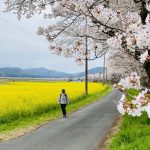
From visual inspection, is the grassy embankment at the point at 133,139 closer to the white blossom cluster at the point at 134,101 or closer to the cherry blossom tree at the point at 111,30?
the cherry blossom tree at the point at 111,30

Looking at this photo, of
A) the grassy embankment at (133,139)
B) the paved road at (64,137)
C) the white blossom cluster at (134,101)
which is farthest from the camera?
the paved road at (64,137)

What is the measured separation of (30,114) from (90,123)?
16.2ft

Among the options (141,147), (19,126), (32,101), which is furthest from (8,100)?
(141,147)

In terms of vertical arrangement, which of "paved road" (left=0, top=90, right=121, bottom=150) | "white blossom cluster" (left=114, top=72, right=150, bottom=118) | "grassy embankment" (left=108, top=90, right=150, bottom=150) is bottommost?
"paved road" (left=0, top=90, right=121, bottom=150)

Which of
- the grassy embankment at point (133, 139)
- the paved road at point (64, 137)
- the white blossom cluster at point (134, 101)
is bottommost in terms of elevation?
the paved road at point (64, 137)

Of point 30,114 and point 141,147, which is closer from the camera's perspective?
point 141,147

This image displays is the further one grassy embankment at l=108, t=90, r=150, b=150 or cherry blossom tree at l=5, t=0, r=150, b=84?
grassy embankment at l=108, t=90, r=150, b=150

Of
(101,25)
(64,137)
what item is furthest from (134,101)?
(64,137)

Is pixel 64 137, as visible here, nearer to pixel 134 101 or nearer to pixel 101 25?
pixel 101 25

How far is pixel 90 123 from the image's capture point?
21984 mm

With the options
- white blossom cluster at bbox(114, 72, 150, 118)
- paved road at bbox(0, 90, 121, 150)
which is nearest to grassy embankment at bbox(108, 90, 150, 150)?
paved road at bbox(0, 90, 121, 150)

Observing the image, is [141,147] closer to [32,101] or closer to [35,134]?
[35,134]

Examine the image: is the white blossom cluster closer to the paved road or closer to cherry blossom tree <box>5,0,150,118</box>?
cherry blossom tree <box>5,0,150,118</box>

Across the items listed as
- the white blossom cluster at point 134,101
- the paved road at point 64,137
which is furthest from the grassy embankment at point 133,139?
the white blossom cluster at point 134,101
